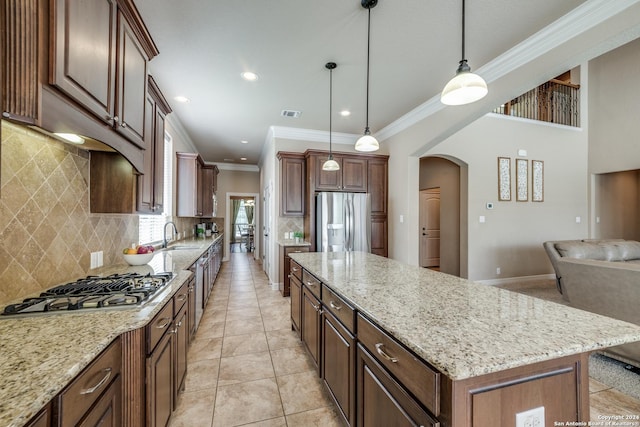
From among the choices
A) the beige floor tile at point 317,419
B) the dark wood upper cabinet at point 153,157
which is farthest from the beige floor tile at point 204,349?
the dark wood upper cabinet at point 153,157

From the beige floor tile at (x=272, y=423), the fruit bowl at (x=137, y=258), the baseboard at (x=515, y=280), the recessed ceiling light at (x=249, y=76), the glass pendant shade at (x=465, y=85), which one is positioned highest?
the recessed ceiling light at (x=249, y=76)

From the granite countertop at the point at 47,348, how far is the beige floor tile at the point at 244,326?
75.0 inches

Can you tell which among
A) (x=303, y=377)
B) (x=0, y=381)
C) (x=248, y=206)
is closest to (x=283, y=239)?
(x=303, y=377)

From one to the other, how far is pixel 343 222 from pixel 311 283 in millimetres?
2497

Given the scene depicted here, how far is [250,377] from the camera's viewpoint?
7.40 feet

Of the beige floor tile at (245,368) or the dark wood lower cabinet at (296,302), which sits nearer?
the beige floor tile at (245,368)

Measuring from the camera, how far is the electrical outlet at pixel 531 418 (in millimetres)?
880

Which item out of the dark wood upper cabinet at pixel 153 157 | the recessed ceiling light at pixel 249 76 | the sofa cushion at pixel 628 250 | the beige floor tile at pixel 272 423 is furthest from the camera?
the sofa cushion at pixel 628 250

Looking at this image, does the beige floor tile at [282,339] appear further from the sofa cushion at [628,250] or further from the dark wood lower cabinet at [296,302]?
the sofa cushion at [628,250]

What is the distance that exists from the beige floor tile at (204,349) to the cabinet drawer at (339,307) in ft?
4.81

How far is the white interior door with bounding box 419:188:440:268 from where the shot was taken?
7340 mm

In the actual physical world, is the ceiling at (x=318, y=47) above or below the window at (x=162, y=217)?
above

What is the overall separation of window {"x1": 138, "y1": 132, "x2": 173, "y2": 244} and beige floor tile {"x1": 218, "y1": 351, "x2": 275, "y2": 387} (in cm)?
171

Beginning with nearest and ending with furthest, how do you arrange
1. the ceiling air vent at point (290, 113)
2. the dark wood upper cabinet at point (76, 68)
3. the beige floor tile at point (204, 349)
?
1. the dark wood upper cabinet at point (76, 68)
2. the beige floor tile at point (204, 349)
3. the ceiling air vent at point (290, 113)
